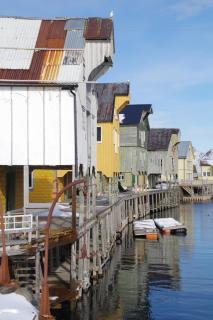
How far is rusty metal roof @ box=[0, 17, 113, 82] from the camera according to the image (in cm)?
2635

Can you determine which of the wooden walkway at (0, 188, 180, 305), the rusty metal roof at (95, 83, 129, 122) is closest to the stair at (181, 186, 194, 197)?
the rusty metal roof at (95, 83, 129, 122)

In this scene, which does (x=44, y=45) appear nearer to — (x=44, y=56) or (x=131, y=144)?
(x=44, y=56)

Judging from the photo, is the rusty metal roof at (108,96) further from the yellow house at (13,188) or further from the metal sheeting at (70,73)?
the metal sheeting at (70,73)

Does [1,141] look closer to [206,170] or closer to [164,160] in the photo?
[164,160]

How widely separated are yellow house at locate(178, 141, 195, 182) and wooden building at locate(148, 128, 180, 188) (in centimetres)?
1303

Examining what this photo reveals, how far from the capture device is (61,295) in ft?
76.0

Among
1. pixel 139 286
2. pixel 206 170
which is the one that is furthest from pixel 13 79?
pixel 206 170

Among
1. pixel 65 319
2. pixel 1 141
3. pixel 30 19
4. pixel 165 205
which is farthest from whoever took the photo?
pixel 165 205

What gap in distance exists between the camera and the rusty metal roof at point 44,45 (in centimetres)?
2635

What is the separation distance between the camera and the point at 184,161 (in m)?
115

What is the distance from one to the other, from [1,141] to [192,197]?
83.5 metres

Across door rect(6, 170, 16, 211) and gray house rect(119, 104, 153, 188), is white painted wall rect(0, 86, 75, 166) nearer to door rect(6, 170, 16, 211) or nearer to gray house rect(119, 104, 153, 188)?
door rect(6, 170, 16, 211)

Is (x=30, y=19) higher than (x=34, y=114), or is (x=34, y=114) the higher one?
(x=30, y=19)

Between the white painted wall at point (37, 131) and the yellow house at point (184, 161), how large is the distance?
8906cm
